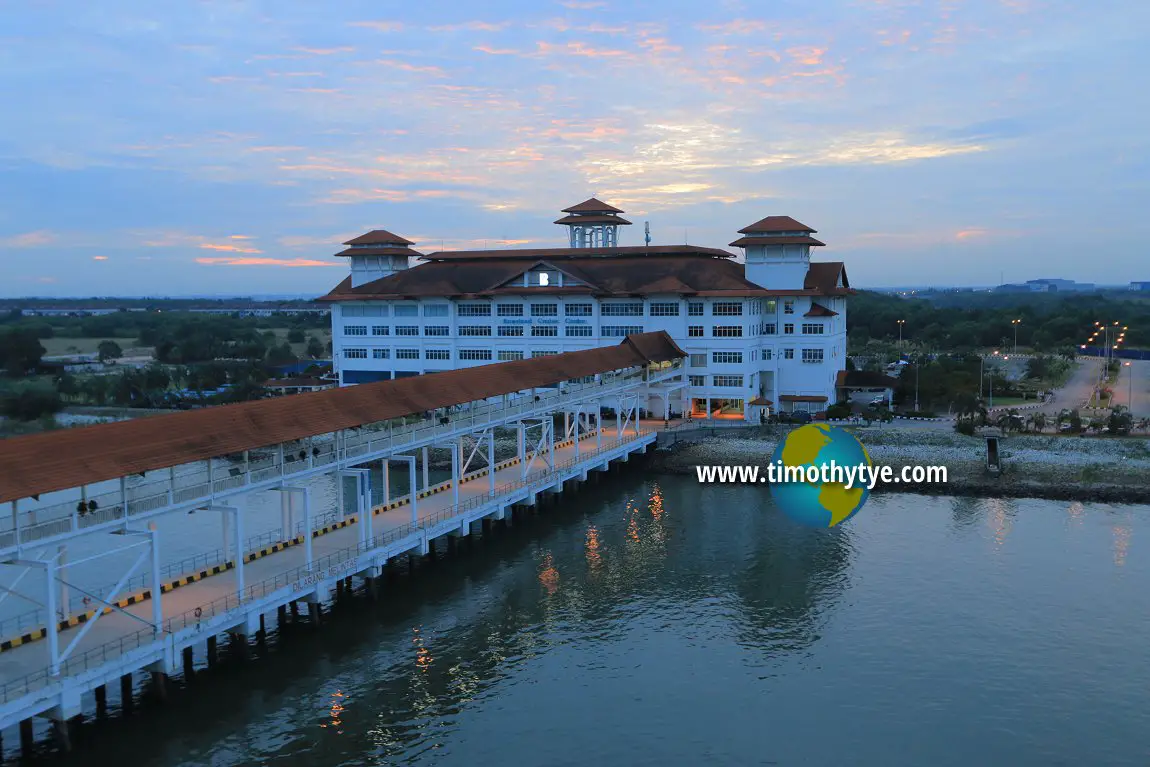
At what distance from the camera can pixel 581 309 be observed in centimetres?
6512

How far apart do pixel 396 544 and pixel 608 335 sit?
118ft

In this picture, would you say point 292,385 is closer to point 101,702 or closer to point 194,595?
point 194,595

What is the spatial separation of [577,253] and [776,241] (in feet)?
50.8

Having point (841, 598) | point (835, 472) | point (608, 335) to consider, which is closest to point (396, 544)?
point (841, 598)

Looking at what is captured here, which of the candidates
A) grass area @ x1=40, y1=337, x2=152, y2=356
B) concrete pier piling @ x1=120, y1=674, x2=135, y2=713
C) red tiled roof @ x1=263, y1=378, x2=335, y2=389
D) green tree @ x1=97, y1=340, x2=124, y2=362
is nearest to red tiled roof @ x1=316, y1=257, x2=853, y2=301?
red tiled roof @ x1=263, y1=378, x2=335, y2=389

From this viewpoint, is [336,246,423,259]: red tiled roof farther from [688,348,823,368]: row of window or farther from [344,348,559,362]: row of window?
[688,348,823,368]: row of window

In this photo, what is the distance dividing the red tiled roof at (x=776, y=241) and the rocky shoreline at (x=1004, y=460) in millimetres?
14555

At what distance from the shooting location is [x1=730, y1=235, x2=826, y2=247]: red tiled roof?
62156mm

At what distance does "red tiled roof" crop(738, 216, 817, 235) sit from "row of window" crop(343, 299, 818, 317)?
488cm

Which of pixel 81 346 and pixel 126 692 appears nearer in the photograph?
pixel 126 692

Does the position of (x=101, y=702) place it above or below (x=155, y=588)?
below

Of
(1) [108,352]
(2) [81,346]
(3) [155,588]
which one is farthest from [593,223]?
(2) [81,346]

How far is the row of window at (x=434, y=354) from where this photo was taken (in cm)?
6725

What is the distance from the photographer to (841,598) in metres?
30.2
